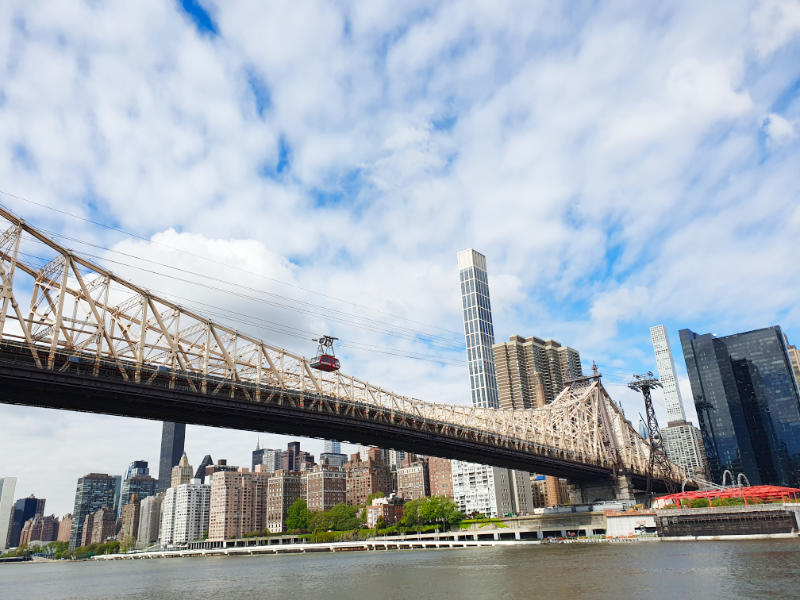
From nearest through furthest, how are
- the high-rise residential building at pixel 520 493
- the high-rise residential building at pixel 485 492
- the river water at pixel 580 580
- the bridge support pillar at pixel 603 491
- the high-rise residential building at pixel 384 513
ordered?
the river water at pixel 580 580, the bridge support pillar at pixel 603 491, the high-rise residential building at pixel 485 492, the high-rise residential building at pixel 384 513, the high-rise residential building at pixel 520 493

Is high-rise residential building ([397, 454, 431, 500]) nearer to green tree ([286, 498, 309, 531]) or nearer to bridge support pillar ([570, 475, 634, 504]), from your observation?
green tree ([286, 498, 309, 531])

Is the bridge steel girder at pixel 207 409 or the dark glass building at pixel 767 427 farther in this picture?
the dark glass building at pixel 767 427

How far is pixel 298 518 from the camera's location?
621 ft

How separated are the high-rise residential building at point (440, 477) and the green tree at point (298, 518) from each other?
40213 millimetres

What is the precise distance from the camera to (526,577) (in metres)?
45.2

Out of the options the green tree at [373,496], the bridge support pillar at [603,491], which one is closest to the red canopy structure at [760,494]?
the bridge support pillar at [603,491]

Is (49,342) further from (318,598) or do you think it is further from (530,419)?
(530,419)

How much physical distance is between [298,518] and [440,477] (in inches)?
1835

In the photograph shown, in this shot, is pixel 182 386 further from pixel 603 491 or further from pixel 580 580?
pixel 603 491

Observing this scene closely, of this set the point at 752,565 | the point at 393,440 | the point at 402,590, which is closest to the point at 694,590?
the point at 752,565

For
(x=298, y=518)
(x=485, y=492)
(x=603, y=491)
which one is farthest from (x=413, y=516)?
(x=298, y=518)

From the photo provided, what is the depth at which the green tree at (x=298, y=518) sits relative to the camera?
186m

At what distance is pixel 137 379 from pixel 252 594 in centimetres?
1906

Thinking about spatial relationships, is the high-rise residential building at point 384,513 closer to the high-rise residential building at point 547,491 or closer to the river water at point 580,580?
the high-rise residential building at point 547,491
